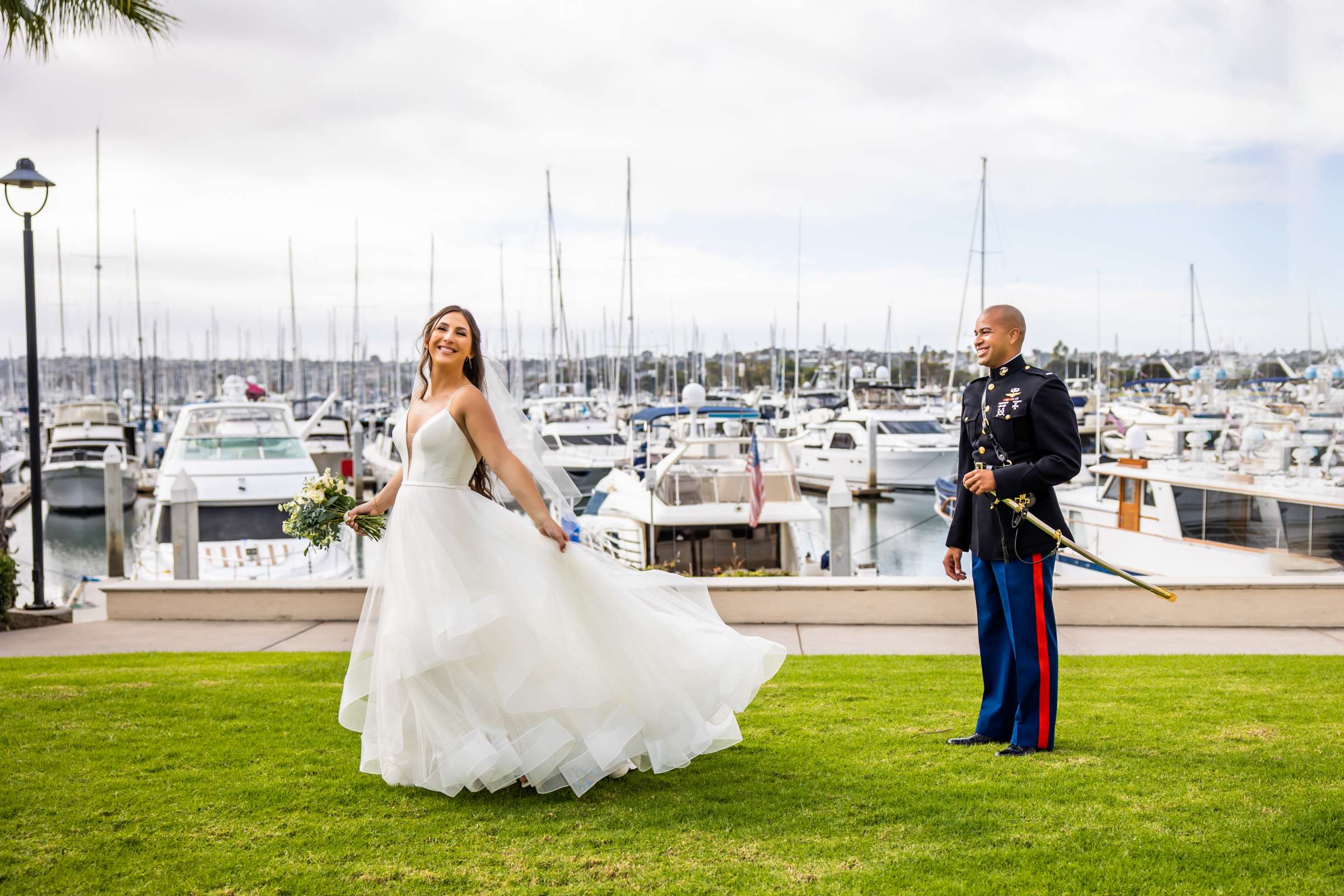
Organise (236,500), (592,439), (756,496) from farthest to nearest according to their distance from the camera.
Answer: (592,439), (236,500), (756,496)

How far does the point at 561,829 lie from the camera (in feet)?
14.5

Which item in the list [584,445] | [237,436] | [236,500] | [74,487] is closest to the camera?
[236,500]

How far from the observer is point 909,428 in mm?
42250

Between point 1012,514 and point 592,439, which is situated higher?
point 1012,514

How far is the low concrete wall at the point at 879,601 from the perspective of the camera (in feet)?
32.0

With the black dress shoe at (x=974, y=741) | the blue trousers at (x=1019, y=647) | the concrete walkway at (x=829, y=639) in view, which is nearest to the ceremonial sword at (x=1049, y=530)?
the blue trousers at (x=1019, y=647)

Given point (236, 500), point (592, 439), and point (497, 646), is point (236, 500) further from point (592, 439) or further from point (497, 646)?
point (592, 439)

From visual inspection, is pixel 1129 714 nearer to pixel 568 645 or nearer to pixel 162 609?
pixel 568 645

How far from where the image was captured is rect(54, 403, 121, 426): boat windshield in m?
42.1

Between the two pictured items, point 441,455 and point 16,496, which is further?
point 16,496

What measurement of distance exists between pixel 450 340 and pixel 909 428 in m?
38.6

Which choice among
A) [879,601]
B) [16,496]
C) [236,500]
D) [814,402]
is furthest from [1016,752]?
[814,402]

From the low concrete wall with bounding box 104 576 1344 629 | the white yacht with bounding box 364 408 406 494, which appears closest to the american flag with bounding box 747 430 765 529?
the low concrete wall with bounding box 104 576 1344 629

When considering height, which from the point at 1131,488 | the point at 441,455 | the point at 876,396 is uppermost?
the point at 441,455
